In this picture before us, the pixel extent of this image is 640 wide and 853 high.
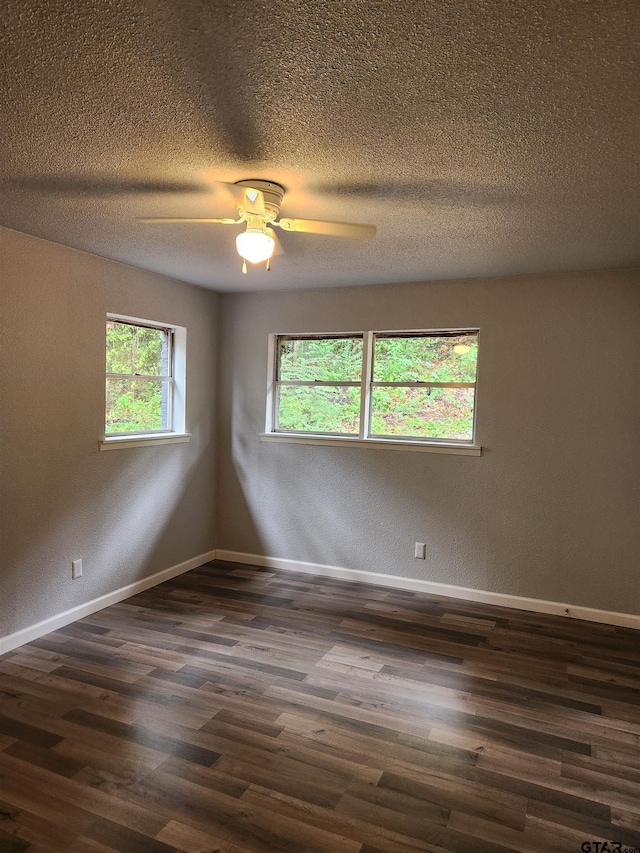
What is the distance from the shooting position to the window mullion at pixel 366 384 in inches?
182

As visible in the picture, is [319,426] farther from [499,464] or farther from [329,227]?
[329,227]

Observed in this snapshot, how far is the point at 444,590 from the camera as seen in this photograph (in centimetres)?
438

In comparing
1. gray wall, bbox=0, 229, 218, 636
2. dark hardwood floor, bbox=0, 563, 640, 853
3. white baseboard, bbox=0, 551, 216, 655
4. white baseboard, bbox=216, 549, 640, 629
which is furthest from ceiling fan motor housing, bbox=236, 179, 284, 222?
white baseboard, bbox=216, 549, 640, 629

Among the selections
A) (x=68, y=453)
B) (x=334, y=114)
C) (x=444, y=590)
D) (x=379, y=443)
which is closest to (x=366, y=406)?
(x=379, y=443)

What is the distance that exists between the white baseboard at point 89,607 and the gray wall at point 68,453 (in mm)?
44

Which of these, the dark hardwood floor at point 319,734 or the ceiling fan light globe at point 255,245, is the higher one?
the ceiling fan light globe at point 255,245

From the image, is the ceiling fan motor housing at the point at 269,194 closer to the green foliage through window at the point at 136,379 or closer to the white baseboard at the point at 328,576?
the green foliage through window at the point at 136,379

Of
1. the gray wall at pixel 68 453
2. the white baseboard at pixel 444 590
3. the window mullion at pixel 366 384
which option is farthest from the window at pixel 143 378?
the window mullion at pixel 366 384

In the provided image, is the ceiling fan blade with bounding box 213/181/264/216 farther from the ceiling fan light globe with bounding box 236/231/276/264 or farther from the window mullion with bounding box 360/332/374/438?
the window mullion with bounding box 360/332/374/438

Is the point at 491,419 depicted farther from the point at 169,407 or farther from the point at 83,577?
the point at 83,577

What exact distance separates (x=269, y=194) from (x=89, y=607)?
2.94 m

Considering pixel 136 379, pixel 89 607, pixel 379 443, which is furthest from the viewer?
pixel 379 443

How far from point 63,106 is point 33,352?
1909mm

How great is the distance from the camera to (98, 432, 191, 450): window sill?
3945mm
